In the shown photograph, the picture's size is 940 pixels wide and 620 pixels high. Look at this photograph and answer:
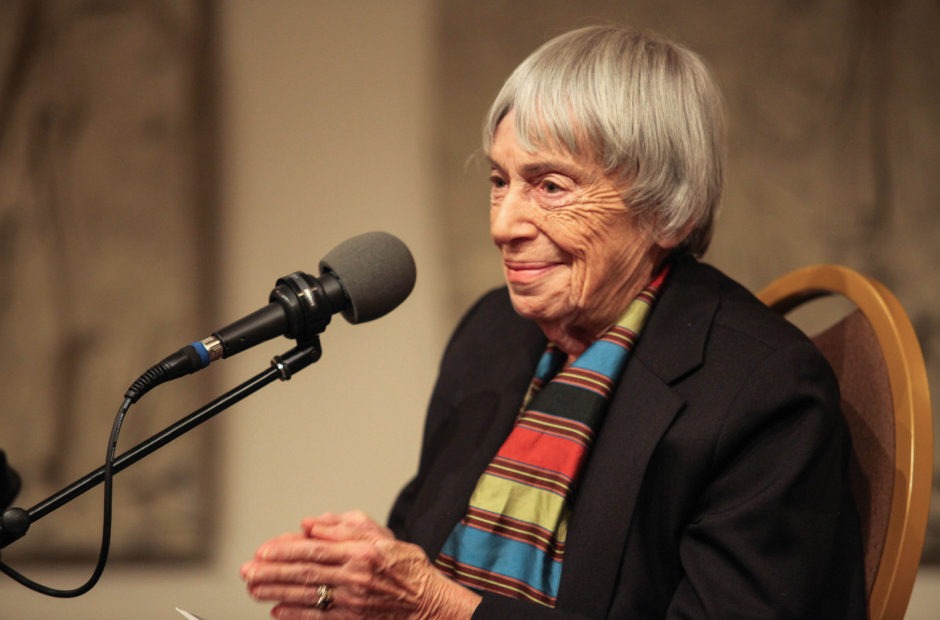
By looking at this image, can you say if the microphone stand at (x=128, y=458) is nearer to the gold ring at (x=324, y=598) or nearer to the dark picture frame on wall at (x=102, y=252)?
the gold ring at (x=324, y=598)

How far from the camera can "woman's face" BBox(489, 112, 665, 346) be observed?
57.4 inches

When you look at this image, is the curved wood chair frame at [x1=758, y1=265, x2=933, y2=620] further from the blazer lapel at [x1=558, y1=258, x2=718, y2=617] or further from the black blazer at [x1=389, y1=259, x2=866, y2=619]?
the blazer lapel at [x1=558, y1=258, x2=718, y2=617]

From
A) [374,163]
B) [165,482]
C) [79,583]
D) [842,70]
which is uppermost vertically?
[842,70]

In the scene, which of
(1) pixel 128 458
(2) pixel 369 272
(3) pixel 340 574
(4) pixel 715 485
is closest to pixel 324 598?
(3) pixel 340 574

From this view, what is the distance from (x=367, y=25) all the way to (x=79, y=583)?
1796mm

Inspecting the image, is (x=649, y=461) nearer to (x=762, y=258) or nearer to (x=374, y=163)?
(x=762, y=258)

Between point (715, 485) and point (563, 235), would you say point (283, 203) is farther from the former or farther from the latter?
point (715, 485)

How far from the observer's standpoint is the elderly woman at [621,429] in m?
1.25

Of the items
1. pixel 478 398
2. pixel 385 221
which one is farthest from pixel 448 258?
pixel 478 398

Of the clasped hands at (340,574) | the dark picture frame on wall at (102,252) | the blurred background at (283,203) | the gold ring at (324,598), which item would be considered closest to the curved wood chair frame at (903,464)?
the clasped hands at (340,574)

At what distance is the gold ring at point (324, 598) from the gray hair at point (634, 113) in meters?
0.74

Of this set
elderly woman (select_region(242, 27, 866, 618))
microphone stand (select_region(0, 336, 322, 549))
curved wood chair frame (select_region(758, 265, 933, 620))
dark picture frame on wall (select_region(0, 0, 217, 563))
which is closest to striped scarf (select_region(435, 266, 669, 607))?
elderly woman (select_region(242, 27, 866, 618))

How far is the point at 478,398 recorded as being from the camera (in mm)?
1776

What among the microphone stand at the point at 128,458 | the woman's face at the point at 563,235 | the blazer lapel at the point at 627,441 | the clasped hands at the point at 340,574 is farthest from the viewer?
the woman's face at the point at 563,235
